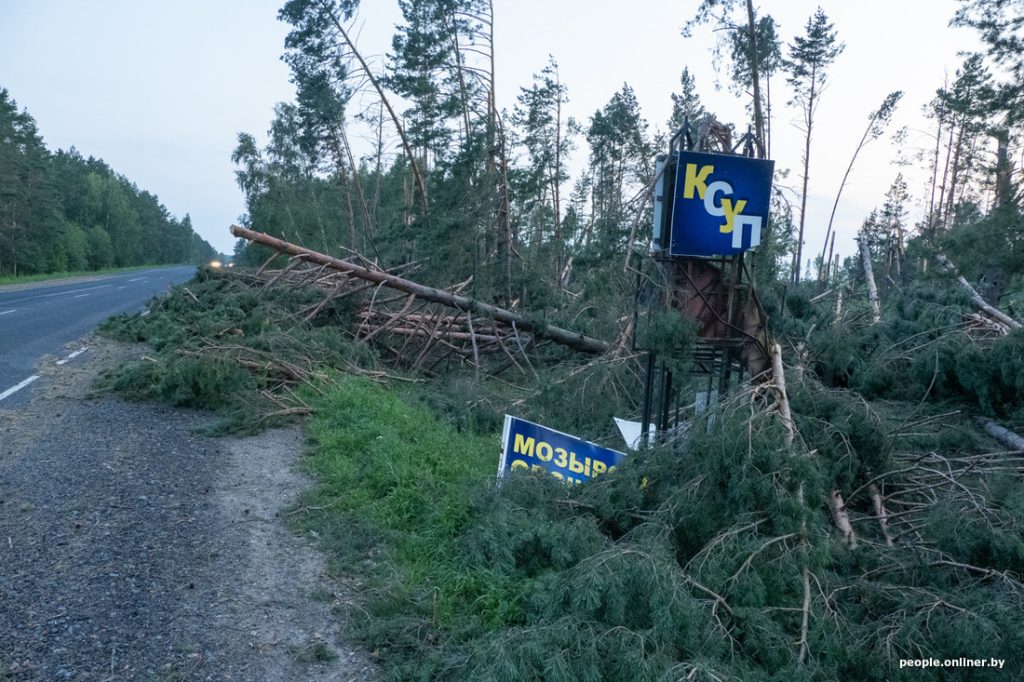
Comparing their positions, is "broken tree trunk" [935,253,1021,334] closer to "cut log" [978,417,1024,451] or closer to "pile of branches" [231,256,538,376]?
"cut log" [978,417,1024,451]

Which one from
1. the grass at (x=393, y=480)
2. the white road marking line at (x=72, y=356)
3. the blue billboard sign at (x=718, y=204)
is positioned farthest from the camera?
the white road marking line at (x=72, y=356)

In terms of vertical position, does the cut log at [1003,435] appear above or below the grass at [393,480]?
above

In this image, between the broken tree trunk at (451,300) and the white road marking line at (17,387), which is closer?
the white road marking line at (17,387)

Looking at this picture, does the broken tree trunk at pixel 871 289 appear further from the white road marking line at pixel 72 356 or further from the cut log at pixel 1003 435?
the white road marking line at pixel 72 356

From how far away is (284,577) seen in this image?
4.68 m

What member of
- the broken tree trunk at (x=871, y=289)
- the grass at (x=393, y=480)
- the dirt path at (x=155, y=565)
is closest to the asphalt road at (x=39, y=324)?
the dirt path at (x=155, y=565)

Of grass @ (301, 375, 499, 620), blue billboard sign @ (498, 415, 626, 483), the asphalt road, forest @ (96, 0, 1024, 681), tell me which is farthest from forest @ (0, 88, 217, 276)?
blue billboard sign @ (498, 415, 626, 483)

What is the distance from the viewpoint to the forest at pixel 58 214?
1570 inches

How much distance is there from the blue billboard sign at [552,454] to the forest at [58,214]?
1260 centimetres

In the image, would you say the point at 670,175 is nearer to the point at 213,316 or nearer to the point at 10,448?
the point at 10,448

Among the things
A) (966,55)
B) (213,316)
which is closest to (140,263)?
(213,316)

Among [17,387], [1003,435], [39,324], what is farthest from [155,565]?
[39,324]

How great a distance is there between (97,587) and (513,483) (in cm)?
267

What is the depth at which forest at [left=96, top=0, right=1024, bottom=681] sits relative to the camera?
356cm
